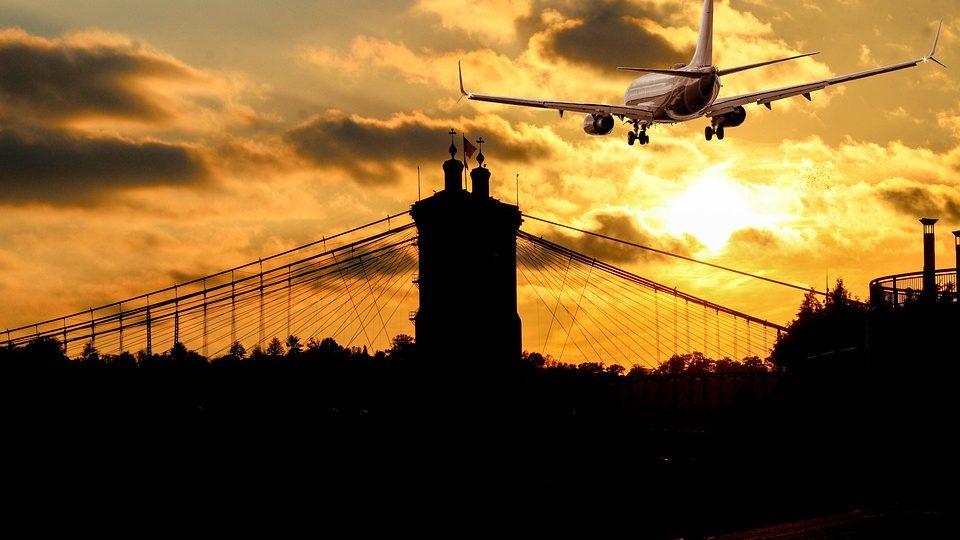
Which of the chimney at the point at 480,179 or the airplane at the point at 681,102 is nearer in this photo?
the airplane at the point at 681,102

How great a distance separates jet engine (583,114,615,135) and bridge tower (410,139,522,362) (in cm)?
894

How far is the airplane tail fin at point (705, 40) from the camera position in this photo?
6981 cm

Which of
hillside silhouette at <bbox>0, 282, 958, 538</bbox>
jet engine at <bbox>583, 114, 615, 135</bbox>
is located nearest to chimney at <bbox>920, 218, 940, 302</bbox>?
hillside silhouette at <bbox>0, 282, 958, 538</bbox>

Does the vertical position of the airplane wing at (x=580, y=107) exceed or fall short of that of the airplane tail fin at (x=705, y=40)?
it falls short

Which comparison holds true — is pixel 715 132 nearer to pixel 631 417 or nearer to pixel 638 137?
pixel 638 137

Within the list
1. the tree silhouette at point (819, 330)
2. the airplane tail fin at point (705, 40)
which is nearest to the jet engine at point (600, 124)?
the airplane tail fin at point (705, 40)

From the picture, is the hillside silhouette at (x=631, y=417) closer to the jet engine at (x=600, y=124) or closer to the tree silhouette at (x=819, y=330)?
the tree silhouette at (x=819, y=330)

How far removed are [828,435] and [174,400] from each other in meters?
45.1

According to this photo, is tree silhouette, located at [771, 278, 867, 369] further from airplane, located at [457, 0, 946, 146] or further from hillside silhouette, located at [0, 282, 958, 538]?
airplane, located at [457, 0, 946, 146]

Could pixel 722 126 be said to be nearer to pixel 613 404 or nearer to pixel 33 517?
pixel 613 404

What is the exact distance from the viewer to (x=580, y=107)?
62188 millimetres

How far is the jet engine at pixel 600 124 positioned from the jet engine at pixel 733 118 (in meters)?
5.60

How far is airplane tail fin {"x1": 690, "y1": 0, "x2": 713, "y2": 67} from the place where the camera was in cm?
6981

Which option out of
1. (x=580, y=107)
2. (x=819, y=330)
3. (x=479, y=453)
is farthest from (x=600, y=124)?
(x=819, y=330)
